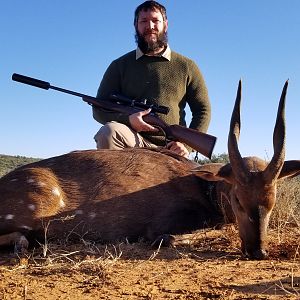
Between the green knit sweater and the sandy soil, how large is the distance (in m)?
3.37

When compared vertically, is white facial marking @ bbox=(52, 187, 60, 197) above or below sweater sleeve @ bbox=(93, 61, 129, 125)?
below

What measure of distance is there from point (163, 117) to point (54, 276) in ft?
15.5

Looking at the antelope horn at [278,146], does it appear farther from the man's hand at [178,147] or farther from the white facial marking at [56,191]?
the man's hand at [178,147]

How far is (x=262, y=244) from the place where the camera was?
5.26 metres

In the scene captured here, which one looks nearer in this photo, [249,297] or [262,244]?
[249,297]

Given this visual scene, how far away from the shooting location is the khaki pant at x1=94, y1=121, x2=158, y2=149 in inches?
313

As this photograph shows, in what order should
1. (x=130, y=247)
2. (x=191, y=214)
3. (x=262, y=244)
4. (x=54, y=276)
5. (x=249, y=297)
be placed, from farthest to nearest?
(x=191, y=214), (x=130, y=247), (x=262, y=244), (x=54, y=276), (x=249, y=297)

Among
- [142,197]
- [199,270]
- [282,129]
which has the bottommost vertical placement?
[199,270]

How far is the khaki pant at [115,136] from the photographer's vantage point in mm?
7938

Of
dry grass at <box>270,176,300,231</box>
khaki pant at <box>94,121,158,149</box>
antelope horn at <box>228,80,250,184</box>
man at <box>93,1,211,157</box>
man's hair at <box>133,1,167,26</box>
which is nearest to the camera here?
antelope horn at <box>228,80,250,184</box>

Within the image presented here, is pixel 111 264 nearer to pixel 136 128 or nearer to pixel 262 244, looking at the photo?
pixel 262 244

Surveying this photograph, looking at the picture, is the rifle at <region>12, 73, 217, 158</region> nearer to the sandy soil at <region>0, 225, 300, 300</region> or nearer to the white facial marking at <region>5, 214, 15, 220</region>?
the sandy soil at <region>0, 225, 300, 300</region>

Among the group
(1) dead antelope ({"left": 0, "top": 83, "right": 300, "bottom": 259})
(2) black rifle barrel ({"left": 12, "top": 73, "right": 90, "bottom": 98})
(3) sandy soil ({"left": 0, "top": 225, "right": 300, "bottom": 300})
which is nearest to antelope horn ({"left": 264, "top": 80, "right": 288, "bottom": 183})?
(1) dead antelope ({"left": 0, "top": 83, "right": 300, "bottom": 259})

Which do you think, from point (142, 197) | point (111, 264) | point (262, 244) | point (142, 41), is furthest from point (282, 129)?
point (142, 41)
